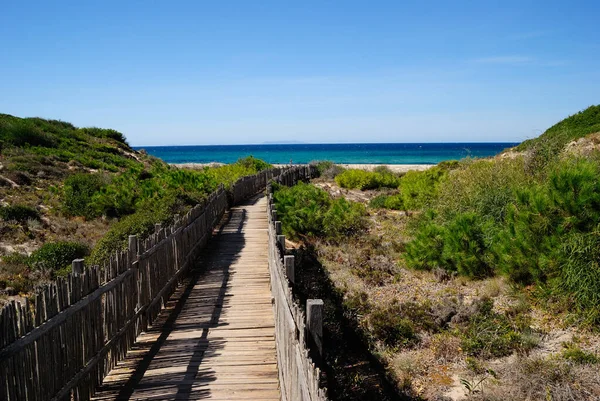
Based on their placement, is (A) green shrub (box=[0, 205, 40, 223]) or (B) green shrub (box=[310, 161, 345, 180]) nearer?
(A) green shrub (box=[0, 205, 40, 223])

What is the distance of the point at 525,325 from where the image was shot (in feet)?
26.7

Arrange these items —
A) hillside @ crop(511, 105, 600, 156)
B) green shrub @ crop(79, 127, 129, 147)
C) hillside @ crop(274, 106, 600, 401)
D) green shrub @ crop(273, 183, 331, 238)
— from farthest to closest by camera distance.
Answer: green shrub @ crop(79, 127, 129, 147), green shrub @ crop(273, 183, 331, 238), hillside @ crop(511, 105, 600, 156), hillside @ crop(274, 106, 600, 401)

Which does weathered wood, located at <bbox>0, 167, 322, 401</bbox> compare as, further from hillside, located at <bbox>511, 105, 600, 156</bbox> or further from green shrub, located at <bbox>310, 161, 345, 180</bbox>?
green shrub, located at <bbox>310, 161, 345, 180</bbox>

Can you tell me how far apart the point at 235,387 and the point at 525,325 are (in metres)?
5.07

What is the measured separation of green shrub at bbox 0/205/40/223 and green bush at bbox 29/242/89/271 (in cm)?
433

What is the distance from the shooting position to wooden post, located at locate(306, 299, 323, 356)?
437cm

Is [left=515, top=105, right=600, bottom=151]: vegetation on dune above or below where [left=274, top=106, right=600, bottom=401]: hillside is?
above

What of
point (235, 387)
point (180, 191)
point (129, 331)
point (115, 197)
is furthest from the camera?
point (115, 197)

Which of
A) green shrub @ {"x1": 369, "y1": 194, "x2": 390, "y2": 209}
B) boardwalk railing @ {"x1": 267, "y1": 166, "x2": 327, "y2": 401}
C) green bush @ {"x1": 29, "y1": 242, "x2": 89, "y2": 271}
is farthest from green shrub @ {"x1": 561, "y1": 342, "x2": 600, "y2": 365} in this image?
green shrub @ {"x1": 369, "y1": 194, "x2": 390, "y2": 209}

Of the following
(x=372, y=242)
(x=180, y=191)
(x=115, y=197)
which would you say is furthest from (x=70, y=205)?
(x=372, y=242)

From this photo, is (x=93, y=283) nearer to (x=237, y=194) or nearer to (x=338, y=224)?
(x=338, y=224)

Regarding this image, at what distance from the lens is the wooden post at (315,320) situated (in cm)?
437

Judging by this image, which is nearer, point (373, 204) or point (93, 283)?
point (93, 283)

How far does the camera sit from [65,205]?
18.6 m
